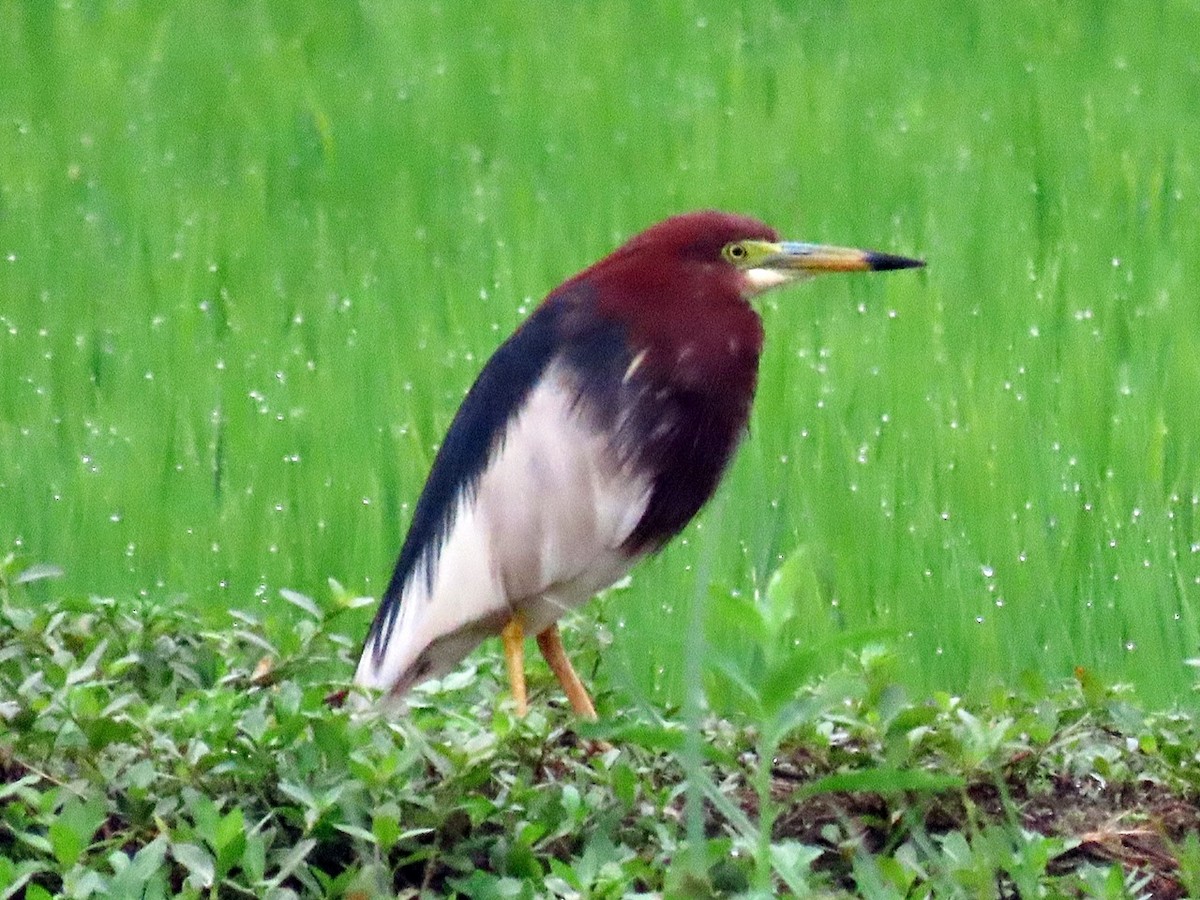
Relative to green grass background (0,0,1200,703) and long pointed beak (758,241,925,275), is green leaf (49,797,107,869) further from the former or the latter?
long pointed beak (758,241,925,275)

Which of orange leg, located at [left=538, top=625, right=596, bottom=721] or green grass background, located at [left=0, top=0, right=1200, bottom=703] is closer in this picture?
orange leg, located at [left=538, top=625, right=596, bottom=721]

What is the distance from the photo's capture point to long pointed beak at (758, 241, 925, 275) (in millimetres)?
4203

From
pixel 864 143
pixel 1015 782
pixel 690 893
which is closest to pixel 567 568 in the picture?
pixel 1015 782

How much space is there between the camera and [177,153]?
8305mm

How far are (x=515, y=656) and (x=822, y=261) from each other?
3.10 feet

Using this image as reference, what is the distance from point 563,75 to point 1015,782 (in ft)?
19.0

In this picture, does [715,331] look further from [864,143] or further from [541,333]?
[864,143]

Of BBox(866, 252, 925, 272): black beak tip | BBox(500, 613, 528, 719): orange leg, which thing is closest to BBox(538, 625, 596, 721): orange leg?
BBox(500, 613, 528, 719): orange leg

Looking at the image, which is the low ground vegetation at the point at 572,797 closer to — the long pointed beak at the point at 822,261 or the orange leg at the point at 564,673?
the orange leg at the point at 564,673

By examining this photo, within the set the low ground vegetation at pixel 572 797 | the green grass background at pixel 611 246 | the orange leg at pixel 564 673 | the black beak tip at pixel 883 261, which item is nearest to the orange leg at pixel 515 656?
the orange leg at pixel 564 673

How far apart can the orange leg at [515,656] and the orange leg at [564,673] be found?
3 cm

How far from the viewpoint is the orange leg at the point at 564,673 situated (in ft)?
13.1

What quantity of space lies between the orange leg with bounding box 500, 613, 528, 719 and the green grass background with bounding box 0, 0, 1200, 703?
0.29 m

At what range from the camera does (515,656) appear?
4.04m
